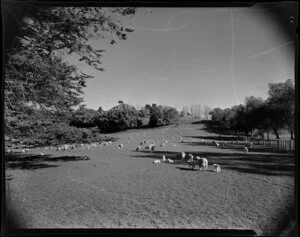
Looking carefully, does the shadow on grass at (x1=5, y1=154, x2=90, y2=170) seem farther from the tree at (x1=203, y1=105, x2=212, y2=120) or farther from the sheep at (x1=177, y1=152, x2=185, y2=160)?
the tree at (x1=203, y1=105, x2=212, y2=120)

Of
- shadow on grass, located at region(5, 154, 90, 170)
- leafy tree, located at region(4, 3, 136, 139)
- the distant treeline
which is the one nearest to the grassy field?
shadow on grass, located at region(5, 154, 90, 170)

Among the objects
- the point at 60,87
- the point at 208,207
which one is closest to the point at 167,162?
the point at 208,207

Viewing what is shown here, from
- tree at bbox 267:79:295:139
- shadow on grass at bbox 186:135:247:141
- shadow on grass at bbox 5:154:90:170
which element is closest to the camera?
tree at bbox 267:79:295:139

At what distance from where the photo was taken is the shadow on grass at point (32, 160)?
2.14 meters

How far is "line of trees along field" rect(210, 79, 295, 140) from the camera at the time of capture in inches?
80.6

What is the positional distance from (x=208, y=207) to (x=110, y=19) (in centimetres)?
195

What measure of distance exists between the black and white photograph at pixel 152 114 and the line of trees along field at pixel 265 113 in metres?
0.01

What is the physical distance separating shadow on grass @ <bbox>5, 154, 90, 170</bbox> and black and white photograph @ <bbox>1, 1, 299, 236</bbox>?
0.03 ft

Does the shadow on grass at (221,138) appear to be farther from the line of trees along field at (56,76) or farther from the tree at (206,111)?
the line of trees along field at (56,76)

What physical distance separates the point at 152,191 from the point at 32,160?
3.98 ft

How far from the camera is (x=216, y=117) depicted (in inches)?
87.2

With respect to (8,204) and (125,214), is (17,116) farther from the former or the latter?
(125,214)

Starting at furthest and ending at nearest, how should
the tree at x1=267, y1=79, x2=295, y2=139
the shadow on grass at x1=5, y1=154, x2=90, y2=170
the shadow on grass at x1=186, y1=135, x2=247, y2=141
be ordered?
the shadow on grass at x1=186, y1=135, x2=247, y2=141, the shadow on grass at x1=5, y1=154, x2=90, y2=170, the tree at x1=267, y1=79, x2=295, y2=139

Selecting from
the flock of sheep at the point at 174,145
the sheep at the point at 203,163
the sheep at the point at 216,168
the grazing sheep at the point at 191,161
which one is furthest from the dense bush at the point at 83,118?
the sheep at the point at 216,168
